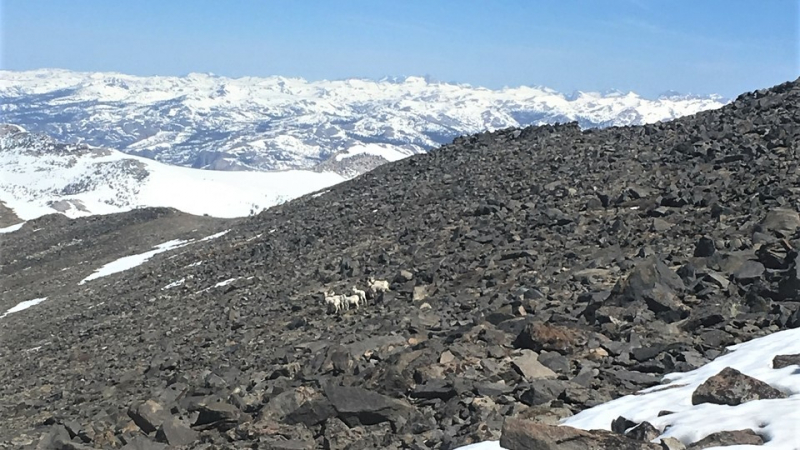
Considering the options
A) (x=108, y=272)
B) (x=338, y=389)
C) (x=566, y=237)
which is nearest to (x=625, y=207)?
(x=566, y=237)

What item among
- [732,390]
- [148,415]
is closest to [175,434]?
[148,415]

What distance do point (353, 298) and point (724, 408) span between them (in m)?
11.0

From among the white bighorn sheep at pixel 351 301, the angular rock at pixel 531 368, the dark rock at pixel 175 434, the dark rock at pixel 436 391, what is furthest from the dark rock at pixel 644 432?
the white bighorn sheep at pixel 351 301

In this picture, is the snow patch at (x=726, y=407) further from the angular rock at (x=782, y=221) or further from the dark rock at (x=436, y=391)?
the angular rock at (x=782, y=221)

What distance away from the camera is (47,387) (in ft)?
59.8

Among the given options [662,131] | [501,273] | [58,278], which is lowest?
[58,278]

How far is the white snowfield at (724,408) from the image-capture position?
6.71m

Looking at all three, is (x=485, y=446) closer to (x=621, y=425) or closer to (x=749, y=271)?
(x=621, y=425)

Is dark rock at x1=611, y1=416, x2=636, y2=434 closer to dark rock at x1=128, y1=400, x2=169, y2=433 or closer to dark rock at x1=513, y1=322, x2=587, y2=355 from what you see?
dark rock at x1=513, y1=322, x2=587, y2=355

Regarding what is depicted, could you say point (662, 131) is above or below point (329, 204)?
above

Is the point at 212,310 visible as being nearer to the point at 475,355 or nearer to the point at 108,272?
the point at 475,355

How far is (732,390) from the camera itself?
Answer: 758 cm

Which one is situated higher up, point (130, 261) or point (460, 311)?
point (460, 311)

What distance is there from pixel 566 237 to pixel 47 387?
13.8m
